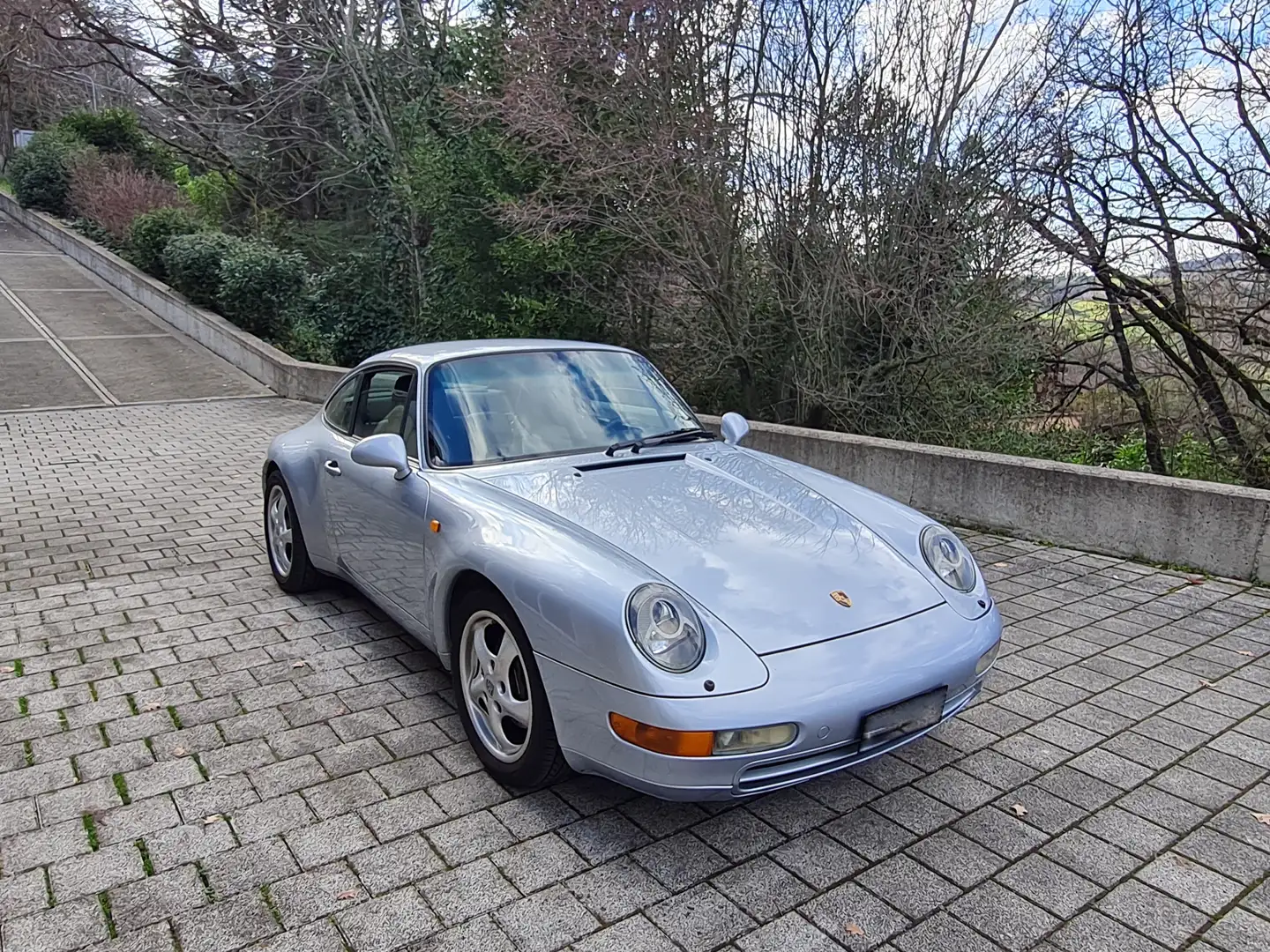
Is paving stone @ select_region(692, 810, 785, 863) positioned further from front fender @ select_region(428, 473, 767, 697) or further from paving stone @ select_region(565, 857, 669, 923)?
front fender @ select_region(428, 473, 767, 697)

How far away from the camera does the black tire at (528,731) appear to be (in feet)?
9.16

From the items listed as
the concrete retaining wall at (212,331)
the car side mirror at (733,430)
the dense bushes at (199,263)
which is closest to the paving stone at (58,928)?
the car side mirror at (733,430)

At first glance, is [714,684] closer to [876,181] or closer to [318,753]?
[318,753]

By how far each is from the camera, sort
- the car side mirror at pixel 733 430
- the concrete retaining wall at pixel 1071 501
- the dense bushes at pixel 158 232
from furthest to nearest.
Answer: the dense bushes at pixel 158 232, the concrete retaining wall at pixel 1071 501, the car side mirror at pixel 733 430

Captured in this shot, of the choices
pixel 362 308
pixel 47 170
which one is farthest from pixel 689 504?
pixel 47 170

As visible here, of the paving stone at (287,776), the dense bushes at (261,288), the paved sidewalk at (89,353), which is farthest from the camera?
the dense bushes at (261,288)

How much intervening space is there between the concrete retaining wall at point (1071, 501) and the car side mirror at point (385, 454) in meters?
4.19

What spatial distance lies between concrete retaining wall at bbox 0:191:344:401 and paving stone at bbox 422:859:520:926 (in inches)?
397

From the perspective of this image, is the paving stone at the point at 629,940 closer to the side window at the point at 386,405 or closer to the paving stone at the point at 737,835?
the paving stone at the point at 737,835

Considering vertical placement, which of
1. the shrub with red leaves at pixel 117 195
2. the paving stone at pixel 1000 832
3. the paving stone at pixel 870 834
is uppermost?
the shrub with red leaves at pixel 117 195

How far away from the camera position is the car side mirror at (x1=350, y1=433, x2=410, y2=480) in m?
3.56

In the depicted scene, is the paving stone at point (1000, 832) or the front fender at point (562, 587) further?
the paving stone at point (1000, 832)

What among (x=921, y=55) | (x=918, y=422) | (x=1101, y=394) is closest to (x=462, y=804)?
(x=918, y=422)

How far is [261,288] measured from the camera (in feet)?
46.9
